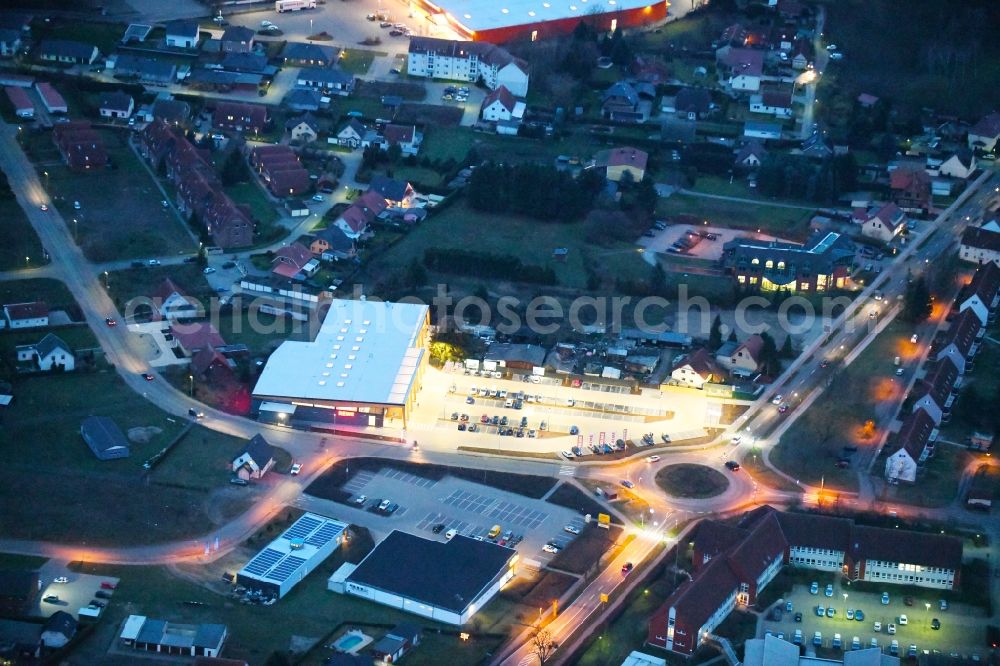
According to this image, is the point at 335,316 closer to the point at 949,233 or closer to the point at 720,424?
the point at 720,424

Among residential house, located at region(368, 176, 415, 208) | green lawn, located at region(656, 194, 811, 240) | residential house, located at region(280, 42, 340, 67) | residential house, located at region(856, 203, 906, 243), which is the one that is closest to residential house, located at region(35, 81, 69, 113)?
residential house, located at region(280, 42, 340, 67)

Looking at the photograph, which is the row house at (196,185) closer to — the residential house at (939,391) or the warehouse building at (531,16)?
the warehouse building at (531,16)

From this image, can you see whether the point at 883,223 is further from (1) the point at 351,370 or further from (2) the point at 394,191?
(1) the point at 351,370

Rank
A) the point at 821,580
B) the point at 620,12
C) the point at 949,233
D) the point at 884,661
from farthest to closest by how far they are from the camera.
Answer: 1. the point at 620,12
2. the point at 949,233
3. the point at 821,580
4. the point at 884,661

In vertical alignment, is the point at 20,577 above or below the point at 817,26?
below

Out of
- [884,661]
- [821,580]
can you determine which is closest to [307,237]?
[821,580]

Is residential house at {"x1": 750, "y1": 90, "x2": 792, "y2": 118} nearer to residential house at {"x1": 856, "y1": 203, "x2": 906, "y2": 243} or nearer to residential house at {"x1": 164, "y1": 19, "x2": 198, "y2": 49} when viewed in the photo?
residential house at {"x1": 856, "y1": 203, "x2": 906, "y2": 243}
